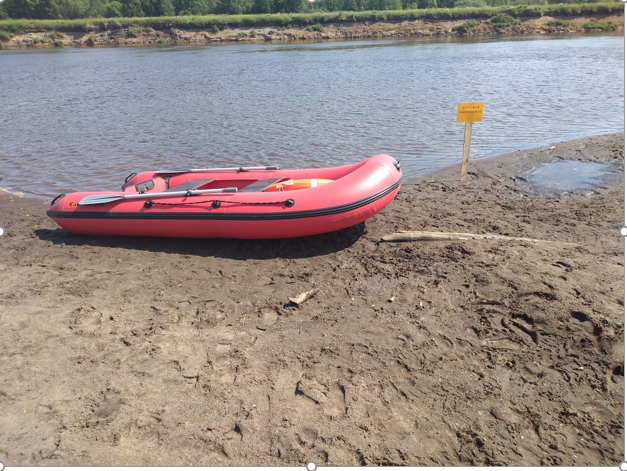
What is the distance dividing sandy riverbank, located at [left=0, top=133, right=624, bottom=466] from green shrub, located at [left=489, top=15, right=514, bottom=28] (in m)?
40.9

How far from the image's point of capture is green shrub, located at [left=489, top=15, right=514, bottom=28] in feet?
133

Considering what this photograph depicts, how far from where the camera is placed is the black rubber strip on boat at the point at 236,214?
5.10 meters

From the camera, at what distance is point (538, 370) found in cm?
340

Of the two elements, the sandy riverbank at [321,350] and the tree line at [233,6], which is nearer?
the sandy riverbank at [321,350]

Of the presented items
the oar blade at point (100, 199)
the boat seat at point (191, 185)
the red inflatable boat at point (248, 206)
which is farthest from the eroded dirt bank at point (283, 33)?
the oar blade at point (100, 199)

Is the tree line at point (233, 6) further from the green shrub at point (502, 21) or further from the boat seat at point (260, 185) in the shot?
the boat seat at point (260, 185)

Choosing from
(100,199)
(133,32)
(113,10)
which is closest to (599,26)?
(133,32)

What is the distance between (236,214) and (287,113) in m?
8.40

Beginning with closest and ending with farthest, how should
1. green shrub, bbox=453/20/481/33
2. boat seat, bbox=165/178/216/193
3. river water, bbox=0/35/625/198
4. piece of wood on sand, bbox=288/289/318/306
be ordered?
piece of wood on sand, bbox=288/289/318/306, boat seat, bbox=165/178/216/193, river water, bbox=0/35/625/198, green shrub, bbox=453/20/481/33

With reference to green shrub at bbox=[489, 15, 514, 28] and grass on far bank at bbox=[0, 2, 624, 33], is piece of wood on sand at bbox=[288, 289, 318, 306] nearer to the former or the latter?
green shrub at bbox=[489, 15, 514, 28]

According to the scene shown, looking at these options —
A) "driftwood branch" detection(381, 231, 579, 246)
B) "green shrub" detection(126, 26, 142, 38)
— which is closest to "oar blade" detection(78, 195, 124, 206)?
"driftwood branch" detection(381, 231, 579, 246)

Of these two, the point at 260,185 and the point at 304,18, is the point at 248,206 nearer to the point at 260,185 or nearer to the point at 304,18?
the point at 260,185

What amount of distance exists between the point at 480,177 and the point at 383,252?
3356mm

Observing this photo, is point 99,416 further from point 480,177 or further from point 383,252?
point 480,177
